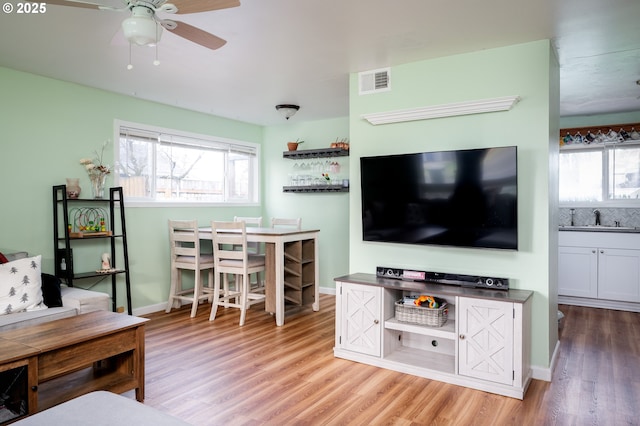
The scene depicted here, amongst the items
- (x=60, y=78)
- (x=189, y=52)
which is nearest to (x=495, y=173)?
(x=189, y=52)

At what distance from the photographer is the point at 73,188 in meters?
3.93

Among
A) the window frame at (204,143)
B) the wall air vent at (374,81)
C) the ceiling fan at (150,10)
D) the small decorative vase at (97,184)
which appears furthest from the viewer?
the window frame at (204,143)

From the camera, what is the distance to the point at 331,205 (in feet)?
18.9

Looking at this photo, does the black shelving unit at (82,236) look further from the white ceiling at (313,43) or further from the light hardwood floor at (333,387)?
the white ceiling at (313,43)

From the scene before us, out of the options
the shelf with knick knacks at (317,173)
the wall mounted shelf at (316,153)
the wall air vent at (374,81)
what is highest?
the wall air vent at (374,81)

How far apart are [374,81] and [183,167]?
2.74 metres

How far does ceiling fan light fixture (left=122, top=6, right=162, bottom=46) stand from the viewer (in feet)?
6.36

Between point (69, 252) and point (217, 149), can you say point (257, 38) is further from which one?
point (217, 149)

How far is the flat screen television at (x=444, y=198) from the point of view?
9.66 ft

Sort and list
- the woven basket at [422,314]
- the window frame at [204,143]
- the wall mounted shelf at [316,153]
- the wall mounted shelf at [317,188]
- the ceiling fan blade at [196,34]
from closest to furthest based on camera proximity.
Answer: the ceiling fan blade at [196,34]
the woven basket at [422,314]
the window frame at [204,143]
the wall mounted shelf at [316,153]
the wall mounted shelf at [317,188]

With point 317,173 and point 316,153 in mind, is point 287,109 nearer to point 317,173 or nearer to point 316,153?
point 316,153

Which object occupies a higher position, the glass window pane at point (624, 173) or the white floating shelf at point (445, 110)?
the white floating shelf at point (445, 110)

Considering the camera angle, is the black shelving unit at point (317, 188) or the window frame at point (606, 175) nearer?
the window frame at point (606, 175)

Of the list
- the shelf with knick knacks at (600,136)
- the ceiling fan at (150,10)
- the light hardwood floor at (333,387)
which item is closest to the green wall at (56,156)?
the light hardwood floor at (333,387)
